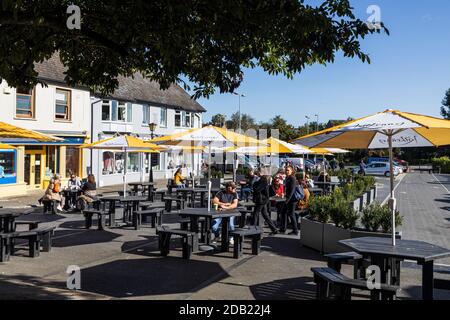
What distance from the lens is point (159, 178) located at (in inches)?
1548

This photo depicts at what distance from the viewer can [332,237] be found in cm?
1003

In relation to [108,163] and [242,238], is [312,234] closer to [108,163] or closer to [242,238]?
[242,238]

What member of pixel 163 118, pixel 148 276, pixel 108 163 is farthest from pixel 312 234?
pixel 163 118

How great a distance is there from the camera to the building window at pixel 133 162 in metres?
35.4

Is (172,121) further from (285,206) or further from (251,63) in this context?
(251,63)

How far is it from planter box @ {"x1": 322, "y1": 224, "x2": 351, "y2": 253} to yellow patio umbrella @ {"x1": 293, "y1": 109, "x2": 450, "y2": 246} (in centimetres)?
205

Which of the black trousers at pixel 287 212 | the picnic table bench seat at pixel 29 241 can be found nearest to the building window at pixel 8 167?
the picnic table bench seat at pixel 29 241

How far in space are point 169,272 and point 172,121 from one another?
3275 centimetres

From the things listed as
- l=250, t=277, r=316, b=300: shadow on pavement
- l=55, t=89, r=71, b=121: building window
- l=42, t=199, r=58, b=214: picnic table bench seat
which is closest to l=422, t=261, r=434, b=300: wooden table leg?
l=250, t=277, r=316, b=300: shadow on pavement

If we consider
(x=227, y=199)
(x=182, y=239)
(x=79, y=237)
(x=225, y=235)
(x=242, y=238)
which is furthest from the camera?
(x=79, y=237)

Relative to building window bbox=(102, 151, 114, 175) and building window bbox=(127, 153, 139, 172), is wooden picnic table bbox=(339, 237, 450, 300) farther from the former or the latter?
building window bbox=(127, 153, 139, 172)

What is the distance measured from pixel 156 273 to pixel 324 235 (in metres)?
4.05

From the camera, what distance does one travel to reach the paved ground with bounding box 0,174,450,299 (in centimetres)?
707

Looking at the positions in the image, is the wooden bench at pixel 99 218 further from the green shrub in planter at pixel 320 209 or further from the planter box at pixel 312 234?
the green shrub in planter at pixel 320 209
